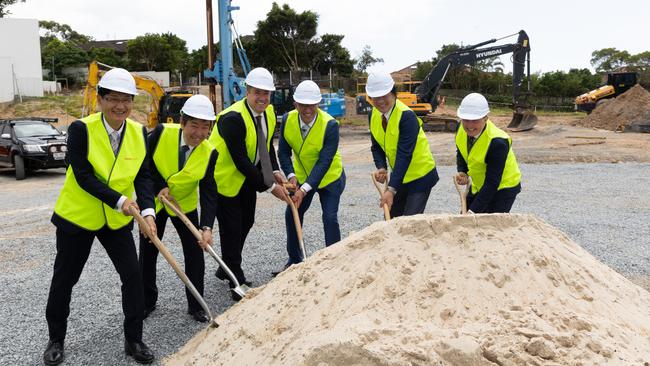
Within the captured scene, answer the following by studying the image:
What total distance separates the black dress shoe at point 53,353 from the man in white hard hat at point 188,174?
0.76 metres

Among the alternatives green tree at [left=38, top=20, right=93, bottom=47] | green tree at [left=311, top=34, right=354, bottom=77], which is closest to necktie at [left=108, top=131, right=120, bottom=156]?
green tree at [left=311, top=34, right=354, bottom=77]

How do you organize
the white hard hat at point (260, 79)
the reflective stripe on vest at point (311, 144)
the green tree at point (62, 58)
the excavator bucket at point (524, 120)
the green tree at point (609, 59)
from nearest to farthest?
the white hard hat at point (260, 79) → the reflective stripe on vest at point (311, 144) → the excavator bucket at point (524, 120) → the green tree at point (62, 58) → the green tree at point (609, 59)

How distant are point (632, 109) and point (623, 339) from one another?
72.4 feet

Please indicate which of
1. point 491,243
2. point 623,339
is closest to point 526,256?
point 491,243

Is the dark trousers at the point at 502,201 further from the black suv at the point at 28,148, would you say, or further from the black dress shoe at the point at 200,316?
the black suv at the point at 28,148

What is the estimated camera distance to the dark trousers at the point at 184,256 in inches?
148

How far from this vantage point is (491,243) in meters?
2.86

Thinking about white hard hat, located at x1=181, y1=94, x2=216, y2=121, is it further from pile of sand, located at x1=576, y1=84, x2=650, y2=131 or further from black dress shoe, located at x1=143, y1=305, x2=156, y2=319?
pile of sand, located at x1=576, y1=84, x2=650, y2=131

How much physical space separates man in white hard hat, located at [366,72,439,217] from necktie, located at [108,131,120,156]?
1.87 meters

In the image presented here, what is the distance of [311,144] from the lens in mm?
4527

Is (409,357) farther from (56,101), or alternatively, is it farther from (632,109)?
(56,101)

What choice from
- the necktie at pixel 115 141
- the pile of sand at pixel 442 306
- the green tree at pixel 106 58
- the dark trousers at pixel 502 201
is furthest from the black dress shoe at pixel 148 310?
the green tree at pixel 106 58

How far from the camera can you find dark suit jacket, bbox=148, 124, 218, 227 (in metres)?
3.70

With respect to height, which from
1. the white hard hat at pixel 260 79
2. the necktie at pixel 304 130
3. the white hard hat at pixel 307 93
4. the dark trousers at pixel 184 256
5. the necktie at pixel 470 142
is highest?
the white hard hat at pixel 260 79
